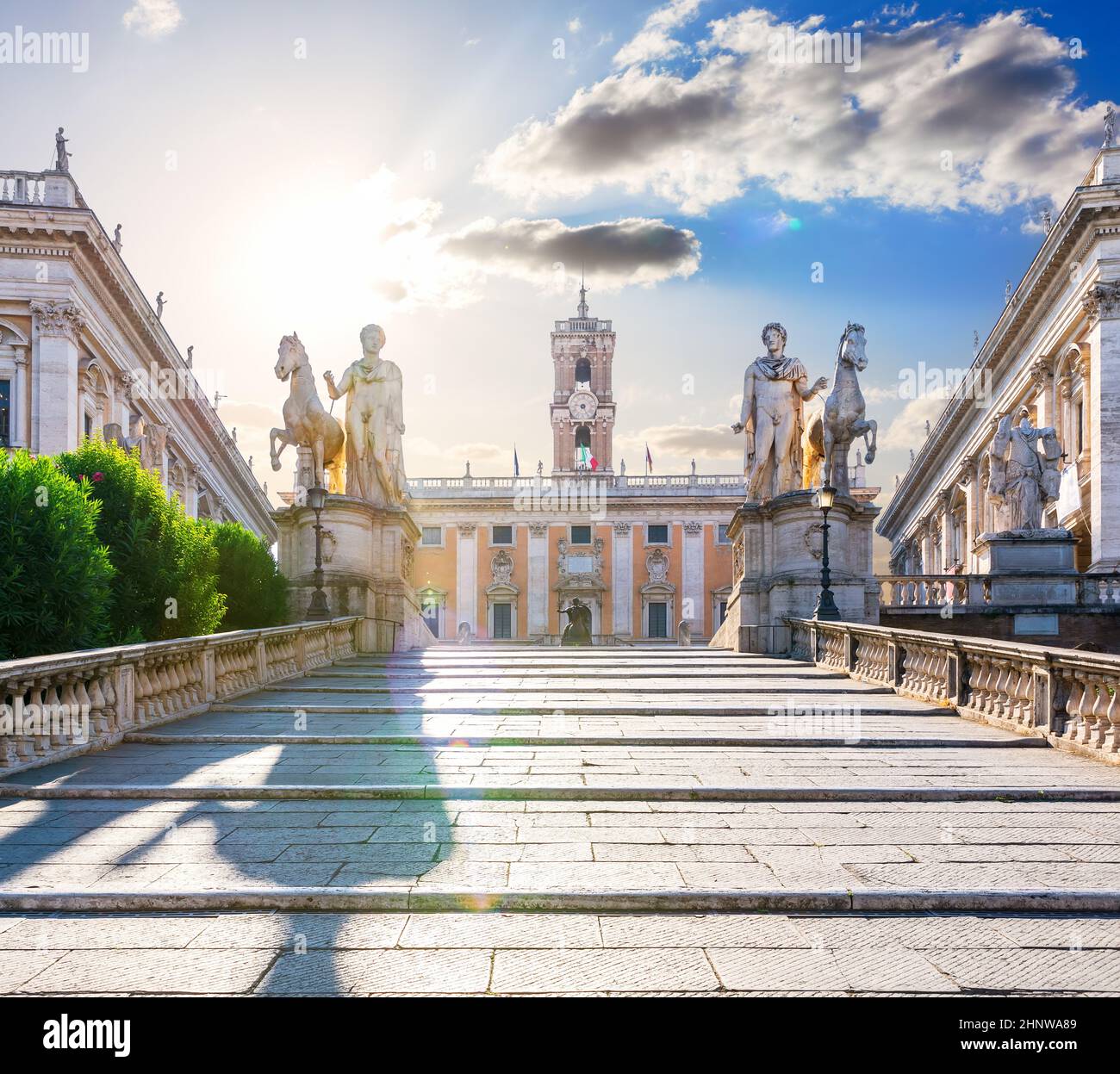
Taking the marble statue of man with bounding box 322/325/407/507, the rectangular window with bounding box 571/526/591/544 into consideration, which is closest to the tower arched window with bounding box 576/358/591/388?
the rectangular window with bounding box 571/526/591/544

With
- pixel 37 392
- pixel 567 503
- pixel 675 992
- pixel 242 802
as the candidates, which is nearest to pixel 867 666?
pixel 242 802

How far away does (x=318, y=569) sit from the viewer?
53.4 ft

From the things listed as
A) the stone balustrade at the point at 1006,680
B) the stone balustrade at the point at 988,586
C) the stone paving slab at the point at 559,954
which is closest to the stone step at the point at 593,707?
the stone balustrade at the point at 1006,680

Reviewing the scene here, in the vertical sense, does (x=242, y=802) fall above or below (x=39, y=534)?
below

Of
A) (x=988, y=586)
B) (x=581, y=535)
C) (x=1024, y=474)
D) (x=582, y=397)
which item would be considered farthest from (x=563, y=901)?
(x=582, y=397)

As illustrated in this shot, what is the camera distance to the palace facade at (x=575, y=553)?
199 feet

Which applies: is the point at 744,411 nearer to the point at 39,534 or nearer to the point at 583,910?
the point at 39,534

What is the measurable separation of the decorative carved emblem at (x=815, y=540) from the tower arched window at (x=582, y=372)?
183 ft

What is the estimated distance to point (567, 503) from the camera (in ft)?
202

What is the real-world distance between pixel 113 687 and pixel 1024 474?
18.3 meters

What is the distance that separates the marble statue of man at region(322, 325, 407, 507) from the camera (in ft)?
62.5

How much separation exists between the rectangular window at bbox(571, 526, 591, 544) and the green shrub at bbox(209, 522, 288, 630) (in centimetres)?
4374

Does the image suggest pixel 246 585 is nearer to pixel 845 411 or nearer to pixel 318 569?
pixel 318 569
